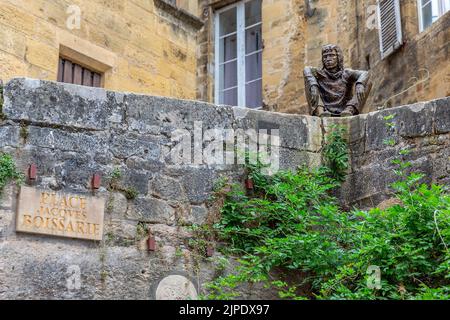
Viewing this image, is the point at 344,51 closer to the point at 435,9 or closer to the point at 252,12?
the point at 435,9

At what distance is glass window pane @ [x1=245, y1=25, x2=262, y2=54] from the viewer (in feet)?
45.4

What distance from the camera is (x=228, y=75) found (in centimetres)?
1404

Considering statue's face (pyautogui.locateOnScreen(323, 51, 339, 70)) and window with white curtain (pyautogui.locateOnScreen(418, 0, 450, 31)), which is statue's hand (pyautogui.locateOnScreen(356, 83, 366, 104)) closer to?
statue's face (pyautogui.locateOnScreen(323, 51, 339, 70))

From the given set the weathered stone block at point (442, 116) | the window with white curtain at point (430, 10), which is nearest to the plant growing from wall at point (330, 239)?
the weathered stone block at point (442, 116)

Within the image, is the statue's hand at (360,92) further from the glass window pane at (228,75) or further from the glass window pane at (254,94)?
the glass window pane at (228,75)

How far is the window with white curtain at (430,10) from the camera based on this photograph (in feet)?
36.3

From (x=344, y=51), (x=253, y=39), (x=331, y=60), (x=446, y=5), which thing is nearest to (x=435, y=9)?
(x=446, y=5)

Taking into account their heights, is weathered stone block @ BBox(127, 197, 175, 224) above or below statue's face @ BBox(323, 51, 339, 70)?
below

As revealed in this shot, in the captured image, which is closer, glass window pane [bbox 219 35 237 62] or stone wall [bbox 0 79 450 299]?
stone wall [bbox 0 79 450 299]

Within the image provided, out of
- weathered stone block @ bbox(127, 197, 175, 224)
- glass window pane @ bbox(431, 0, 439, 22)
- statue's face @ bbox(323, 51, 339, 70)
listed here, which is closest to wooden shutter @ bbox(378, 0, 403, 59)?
glass window pane @ bbox(431, 0, 439, 22)

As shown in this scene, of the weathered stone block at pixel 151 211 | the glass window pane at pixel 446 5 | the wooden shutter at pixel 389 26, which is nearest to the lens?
the weathered stone block at pixel 151 211

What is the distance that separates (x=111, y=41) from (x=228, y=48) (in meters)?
4.21

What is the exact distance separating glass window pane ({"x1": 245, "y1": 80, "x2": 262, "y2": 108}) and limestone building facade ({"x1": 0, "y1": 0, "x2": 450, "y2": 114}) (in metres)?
0.01

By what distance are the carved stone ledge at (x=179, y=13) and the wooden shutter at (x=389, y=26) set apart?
2.16m
